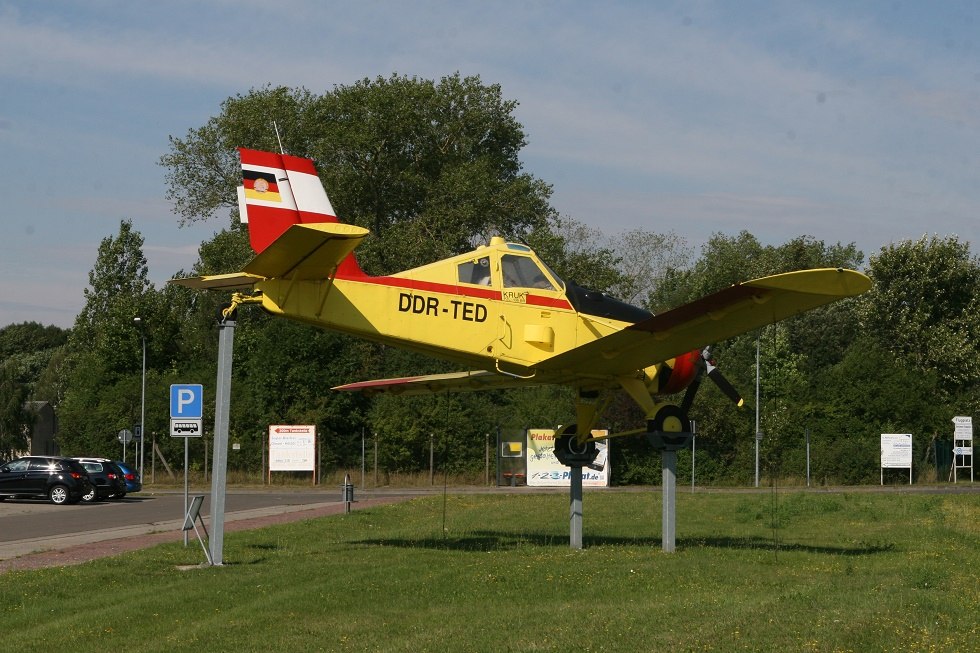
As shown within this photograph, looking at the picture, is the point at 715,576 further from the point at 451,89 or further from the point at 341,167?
the point at 451,89

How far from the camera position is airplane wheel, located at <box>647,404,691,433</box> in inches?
709

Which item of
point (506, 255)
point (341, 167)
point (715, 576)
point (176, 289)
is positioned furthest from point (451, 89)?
point (715, 576)

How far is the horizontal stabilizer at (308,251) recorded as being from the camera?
1492cm

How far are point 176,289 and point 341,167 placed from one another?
17.1m

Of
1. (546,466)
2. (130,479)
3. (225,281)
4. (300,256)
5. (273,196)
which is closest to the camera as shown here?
(300,256)

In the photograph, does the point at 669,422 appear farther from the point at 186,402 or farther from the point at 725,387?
the point at 186,402

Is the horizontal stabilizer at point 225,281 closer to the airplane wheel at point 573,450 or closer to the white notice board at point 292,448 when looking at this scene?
the airplane wheel at point 573,450

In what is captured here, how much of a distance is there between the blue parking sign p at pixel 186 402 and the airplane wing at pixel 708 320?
20.9 ft

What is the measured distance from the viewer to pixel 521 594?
515 inches

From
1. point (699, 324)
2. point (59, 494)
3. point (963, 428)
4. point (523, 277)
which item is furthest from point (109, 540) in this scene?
point (963, 428)

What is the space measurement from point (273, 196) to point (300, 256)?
8.41 feet

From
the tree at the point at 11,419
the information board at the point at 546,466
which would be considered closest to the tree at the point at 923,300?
the information board at the point at 546,466

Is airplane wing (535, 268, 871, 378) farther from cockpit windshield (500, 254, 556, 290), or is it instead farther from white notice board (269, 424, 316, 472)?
white notice board (269, 424, 316, 472)

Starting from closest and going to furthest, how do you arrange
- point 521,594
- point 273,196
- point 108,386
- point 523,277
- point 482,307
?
point 521,594
point 482,307
point 523,277
point 273,196
point 108,386
